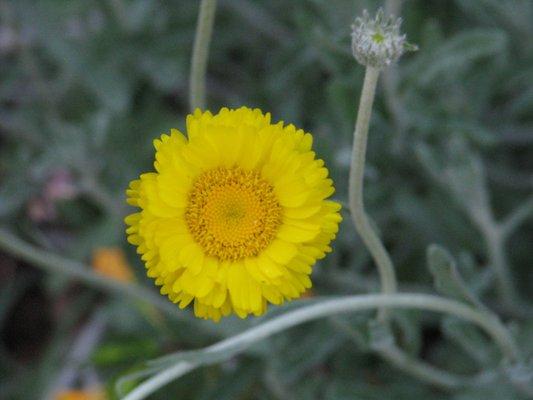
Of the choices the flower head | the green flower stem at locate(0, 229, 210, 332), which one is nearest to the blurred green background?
the green flower stem at locate(0, 229, 210, 332)

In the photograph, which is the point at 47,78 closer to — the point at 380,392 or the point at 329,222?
the point at 380,392

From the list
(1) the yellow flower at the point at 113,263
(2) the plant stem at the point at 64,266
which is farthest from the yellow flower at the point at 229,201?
(1) the yellow flower at the point at 113,263

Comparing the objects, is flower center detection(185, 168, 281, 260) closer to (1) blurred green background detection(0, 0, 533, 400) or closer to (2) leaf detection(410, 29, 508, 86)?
(1) blurred green background detection(0, 0, 533, 400)

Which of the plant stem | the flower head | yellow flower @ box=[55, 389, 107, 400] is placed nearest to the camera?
the flower head

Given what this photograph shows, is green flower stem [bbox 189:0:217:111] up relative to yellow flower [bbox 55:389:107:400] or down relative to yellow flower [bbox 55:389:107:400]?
up

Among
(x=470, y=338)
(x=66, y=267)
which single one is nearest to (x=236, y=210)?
(x=66, y=267)

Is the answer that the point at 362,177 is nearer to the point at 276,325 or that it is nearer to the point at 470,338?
the point at 276,325
